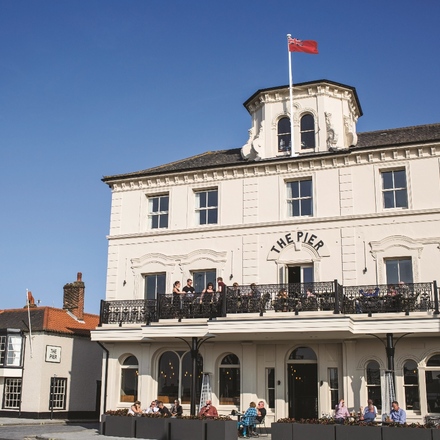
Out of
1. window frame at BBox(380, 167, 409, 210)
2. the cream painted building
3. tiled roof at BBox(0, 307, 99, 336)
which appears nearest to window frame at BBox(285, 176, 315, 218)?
the cream painted building

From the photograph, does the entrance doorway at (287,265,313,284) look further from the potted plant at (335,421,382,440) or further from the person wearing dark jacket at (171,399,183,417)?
the potted plant at (335,421,382,440)

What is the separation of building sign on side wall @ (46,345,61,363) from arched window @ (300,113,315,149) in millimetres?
16788

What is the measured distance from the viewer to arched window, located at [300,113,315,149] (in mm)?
26016

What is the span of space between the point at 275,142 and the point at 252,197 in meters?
2.55

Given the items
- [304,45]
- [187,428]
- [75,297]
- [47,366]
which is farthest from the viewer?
[75,297]

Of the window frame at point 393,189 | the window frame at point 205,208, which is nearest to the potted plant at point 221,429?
the window frame at point 205,208

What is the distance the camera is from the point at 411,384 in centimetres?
2184

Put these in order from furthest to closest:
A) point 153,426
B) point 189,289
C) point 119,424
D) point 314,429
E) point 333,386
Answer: point 189,289
point 333,386
point 119,424
point 153,426
point 314,429

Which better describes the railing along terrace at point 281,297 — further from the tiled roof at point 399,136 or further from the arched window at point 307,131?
the arched window at point 307,131

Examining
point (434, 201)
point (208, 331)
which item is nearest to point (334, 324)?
point (208, 331)

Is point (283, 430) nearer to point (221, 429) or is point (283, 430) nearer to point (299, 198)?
point (221, 429)

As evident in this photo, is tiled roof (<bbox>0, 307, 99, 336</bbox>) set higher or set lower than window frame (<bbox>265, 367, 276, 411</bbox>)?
higher

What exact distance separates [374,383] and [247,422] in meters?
4.72

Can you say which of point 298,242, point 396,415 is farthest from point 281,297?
point 396,415
